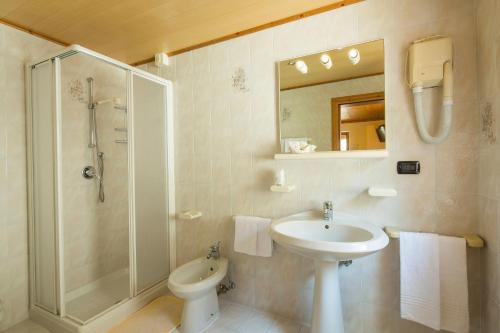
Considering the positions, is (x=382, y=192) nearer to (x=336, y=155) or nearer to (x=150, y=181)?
(x=336, y=155)

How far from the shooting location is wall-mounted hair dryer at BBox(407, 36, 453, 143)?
1.22 metres

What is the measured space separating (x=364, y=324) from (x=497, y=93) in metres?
1.44

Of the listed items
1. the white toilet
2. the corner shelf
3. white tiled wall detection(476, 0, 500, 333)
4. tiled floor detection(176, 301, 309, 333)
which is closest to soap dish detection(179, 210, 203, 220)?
the white toilet

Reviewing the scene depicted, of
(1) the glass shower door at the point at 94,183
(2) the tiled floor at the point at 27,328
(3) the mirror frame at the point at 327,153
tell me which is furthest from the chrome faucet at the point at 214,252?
(2) the tiled floor at the point at 27,328

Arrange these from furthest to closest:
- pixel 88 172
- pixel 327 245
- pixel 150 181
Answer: pixel 88 172 → pixel 150 181 → pixel 327 245

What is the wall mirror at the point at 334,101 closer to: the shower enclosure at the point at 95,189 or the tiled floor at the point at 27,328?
the shower enclosure at the point at 95,189

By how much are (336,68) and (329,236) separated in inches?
Answer: 42.3

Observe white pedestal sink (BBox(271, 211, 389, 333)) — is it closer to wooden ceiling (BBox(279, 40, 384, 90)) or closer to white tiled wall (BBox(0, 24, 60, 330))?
wooden ceiling (BBox(279, 40, 384, 90))

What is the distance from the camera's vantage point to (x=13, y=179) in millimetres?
1713

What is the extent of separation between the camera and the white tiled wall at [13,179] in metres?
1.66

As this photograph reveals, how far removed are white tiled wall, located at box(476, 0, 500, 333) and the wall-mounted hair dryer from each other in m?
0.13

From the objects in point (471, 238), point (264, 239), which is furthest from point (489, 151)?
point (264, 239)

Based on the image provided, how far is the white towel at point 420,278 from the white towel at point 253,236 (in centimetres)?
82

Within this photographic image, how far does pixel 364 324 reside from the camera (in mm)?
1463
